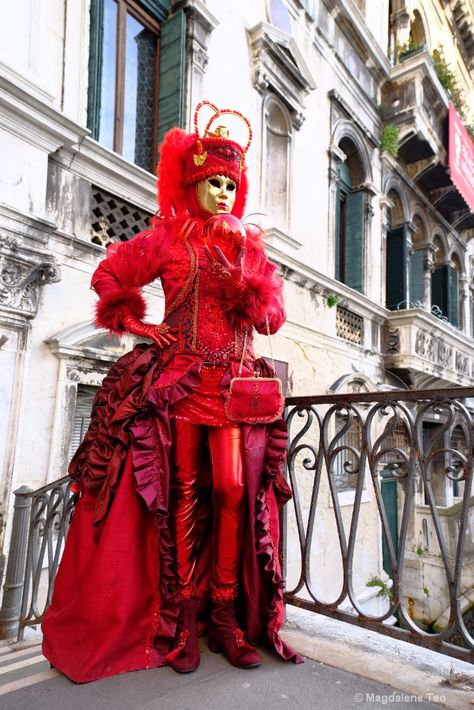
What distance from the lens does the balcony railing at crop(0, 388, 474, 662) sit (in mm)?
2057

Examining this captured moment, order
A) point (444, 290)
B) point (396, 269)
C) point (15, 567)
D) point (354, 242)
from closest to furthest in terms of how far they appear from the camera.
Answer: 1. point (15, 567)
2. point (354, 242)
3. point (396, 269)
4. point (444, 290)

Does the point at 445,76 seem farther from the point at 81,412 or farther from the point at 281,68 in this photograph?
the point at 81,412

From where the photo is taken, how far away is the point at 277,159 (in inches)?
306

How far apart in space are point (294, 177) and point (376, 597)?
22.8 feet

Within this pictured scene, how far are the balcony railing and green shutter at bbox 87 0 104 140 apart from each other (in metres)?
3.36

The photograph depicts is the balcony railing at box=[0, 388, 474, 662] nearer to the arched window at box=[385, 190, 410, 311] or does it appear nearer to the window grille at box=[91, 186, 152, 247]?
the window grille at box=[91, 186, 152, 247]

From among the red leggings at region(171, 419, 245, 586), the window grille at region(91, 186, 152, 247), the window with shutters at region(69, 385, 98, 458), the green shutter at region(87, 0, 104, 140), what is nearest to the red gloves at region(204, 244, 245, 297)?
the red leggings at region(171, 419, 245, 586)

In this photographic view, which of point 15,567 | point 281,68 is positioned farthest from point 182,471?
point 281,68

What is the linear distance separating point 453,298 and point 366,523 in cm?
805

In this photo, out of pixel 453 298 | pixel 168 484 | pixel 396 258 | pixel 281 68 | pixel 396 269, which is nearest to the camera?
pixel 168 484

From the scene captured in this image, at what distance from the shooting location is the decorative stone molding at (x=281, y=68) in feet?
23.0

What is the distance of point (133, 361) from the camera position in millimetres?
2182

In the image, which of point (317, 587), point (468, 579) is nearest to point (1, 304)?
point (317, 587)

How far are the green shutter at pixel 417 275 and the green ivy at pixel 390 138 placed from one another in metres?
2.96
